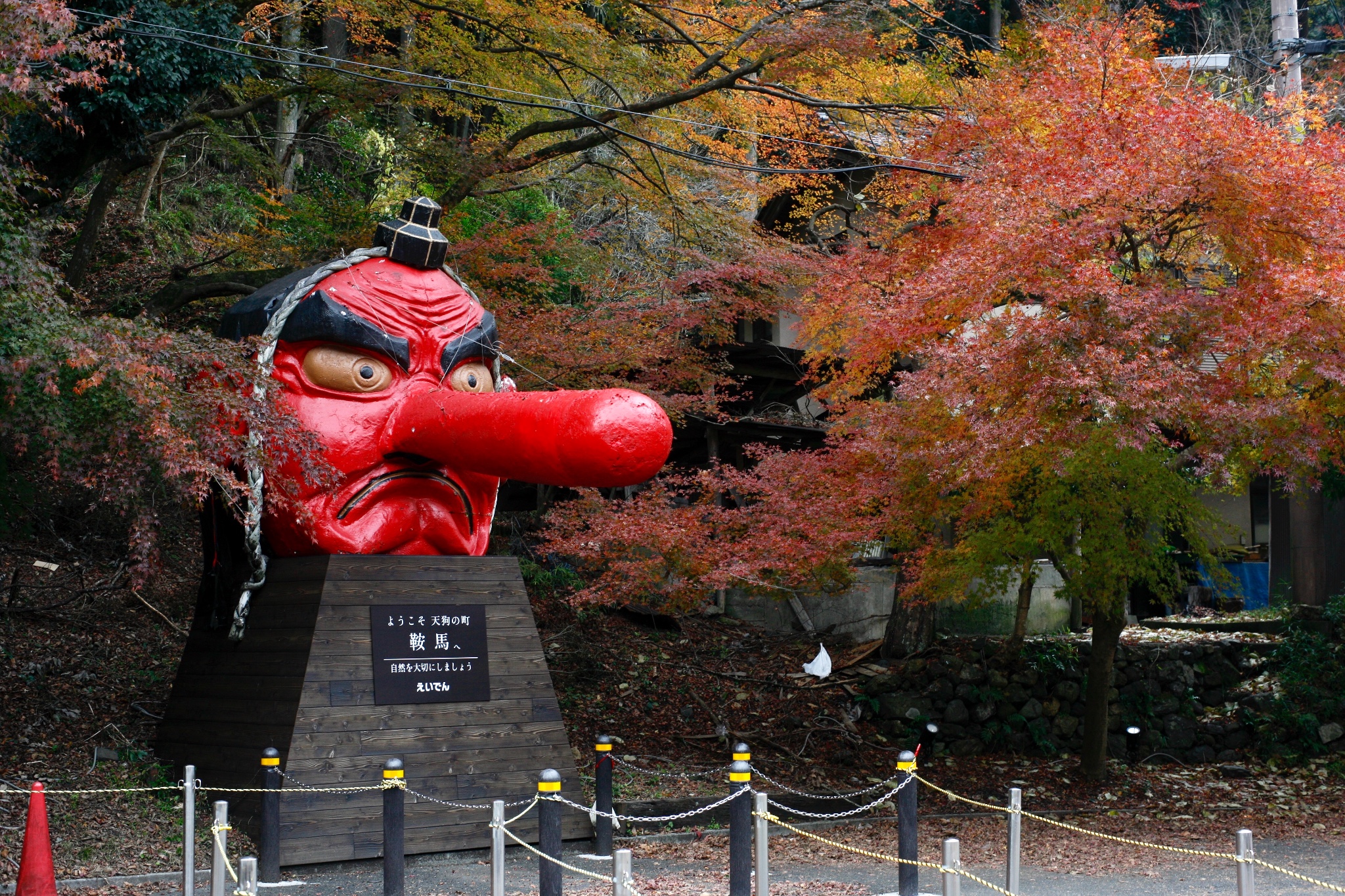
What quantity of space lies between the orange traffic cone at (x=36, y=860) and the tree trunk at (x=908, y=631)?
35.5 ft

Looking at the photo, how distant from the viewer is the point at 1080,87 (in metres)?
9.57

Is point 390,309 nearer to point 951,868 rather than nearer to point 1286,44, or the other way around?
point 951,868

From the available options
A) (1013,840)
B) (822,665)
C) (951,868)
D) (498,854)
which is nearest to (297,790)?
(498,854)

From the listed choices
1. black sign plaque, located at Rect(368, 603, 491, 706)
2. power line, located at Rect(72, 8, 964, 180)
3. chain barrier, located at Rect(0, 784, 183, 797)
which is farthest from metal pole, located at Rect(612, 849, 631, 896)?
power line, located at Rect(72, 8, 964, 180)

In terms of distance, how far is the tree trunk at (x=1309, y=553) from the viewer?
50.4 ft

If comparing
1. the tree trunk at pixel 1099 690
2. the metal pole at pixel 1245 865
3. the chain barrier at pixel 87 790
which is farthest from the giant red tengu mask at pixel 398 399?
the tree trunk at pixel 1099 690

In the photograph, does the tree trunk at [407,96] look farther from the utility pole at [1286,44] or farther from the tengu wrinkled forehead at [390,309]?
the utility pole at [1286,44]

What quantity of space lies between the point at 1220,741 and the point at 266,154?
15863 millimetres

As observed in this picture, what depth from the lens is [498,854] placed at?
231 inches

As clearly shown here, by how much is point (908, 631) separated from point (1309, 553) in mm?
5425

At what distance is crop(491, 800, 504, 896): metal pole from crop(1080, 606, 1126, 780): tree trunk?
8186 millimetres

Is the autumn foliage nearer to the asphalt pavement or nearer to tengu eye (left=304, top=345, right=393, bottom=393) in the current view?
the asphalt pavement

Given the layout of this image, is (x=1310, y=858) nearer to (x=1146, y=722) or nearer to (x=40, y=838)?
(x=1146, y=722)

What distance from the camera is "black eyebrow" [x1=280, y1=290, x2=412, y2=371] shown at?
8.48 metres
